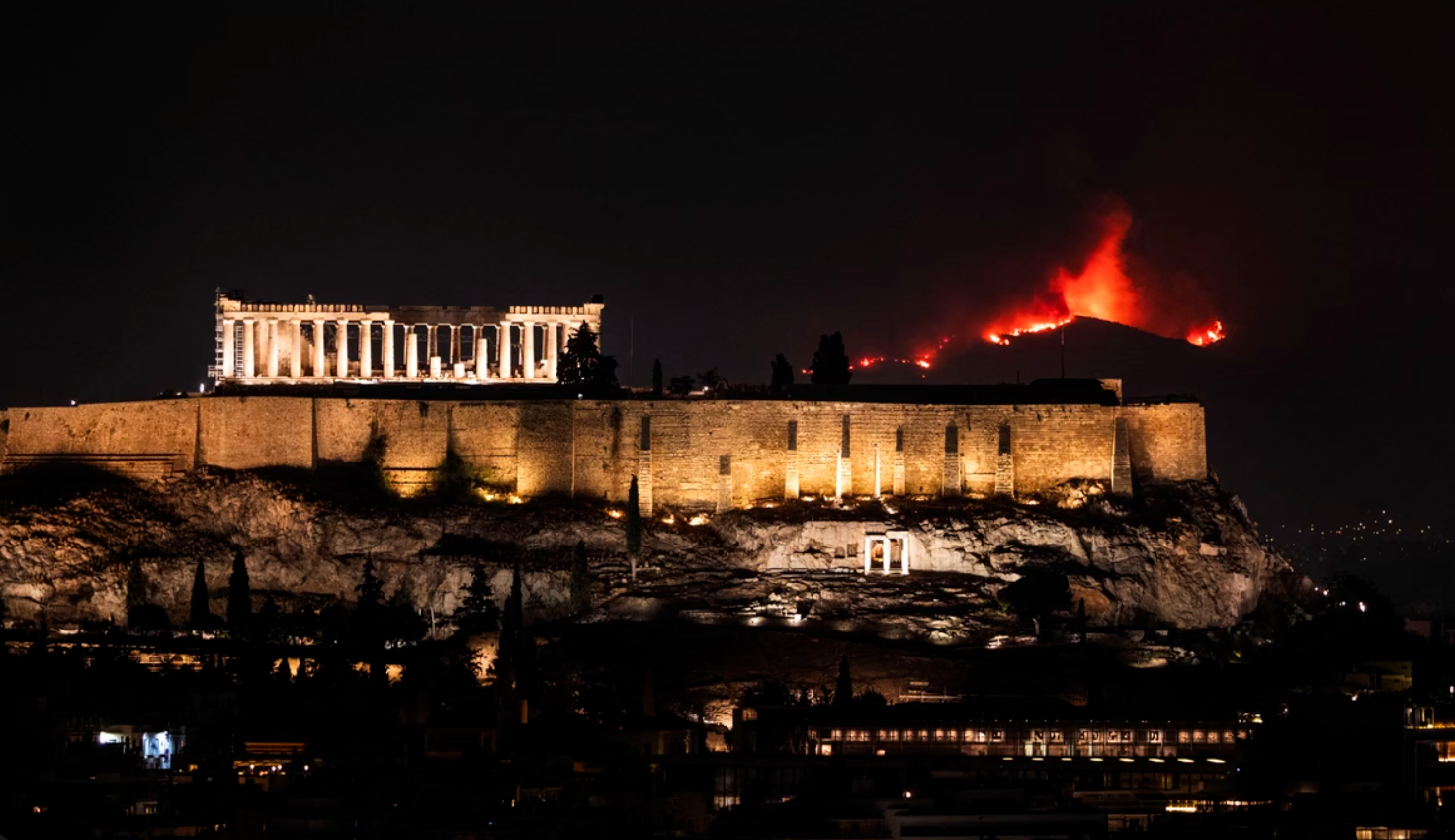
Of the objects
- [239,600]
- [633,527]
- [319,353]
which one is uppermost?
[319,353]

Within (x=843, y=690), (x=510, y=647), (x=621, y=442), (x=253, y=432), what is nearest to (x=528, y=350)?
(x=621, y=442)

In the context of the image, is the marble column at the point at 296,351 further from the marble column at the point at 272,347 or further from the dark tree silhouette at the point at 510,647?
the dark tree silhouette at the point at 510,647

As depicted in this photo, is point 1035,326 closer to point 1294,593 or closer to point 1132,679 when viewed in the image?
point 1294,593

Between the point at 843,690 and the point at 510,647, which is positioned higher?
the point at 510,647

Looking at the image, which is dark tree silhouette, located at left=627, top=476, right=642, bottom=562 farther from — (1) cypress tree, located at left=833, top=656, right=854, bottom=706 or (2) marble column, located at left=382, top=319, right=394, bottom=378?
(2) marble column, located at left=382, top=319, right=394, bottom=378

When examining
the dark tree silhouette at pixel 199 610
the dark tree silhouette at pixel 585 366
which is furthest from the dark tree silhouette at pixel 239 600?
the dark tree silhouette at pixel 585 366

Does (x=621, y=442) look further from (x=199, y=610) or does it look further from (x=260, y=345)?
(x=199, y=610)

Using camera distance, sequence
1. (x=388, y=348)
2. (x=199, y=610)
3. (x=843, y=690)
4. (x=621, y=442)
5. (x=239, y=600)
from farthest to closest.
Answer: (x=388, y=348)
(x=621, y=442)
(x=199, y=610)
(x=239, y=600)
(x=843, y=690)
